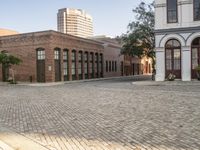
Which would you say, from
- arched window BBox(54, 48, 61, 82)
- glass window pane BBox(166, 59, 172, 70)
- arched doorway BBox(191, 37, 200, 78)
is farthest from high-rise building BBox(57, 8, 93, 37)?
arched doorway BBox(191, 37, 200, 78)

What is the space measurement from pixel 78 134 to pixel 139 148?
1892mm

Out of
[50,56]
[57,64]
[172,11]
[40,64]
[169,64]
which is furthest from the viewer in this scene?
[57,64]

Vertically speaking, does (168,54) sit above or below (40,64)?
above

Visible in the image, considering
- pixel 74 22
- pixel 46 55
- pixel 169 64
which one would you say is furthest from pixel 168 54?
pixel 74 22

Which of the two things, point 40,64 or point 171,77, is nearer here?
point 171,77

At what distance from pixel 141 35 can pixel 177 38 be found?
33.4ft

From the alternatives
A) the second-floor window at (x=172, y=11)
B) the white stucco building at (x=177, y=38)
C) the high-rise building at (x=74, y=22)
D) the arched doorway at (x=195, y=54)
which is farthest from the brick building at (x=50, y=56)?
the high-rise building at (x=74, y=22)

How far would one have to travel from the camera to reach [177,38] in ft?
97.2

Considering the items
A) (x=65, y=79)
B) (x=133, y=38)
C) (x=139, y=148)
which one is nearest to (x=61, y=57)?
(x=65, y=79)

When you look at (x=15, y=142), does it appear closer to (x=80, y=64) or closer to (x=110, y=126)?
(x=110, y=126)

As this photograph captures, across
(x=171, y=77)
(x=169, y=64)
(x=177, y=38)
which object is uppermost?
(x=177, y=38)

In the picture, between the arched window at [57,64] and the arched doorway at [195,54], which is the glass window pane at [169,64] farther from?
the arched window at [57,64]

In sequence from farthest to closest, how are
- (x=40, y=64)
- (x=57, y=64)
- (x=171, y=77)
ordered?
(x=57, y=64)
(x=40, y=64)
(x=171, y=77)

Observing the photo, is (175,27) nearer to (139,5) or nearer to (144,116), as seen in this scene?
(139,5)
